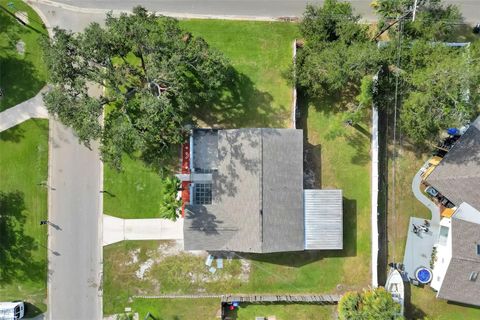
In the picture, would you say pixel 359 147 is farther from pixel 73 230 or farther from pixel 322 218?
pixel 73 230

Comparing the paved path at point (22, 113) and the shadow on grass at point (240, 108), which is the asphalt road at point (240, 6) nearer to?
the shadow on grass at point (240, 108)

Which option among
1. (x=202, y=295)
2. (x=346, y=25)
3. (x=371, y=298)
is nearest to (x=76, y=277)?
(x=202, y=295)

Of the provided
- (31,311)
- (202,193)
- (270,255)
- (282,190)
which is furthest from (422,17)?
(31,311)

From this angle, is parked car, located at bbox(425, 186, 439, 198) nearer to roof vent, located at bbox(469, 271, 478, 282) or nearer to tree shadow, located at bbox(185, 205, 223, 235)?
roof vent, located at bbox(469, 271, 478, 282)

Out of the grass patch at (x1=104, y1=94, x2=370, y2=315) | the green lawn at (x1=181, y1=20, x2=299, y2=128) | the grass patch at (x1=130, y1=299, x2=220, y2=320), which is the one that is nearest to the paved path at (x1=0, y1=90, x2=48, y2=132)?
the grass patch at (x1=104, y1=94, x2=370, y2=315)

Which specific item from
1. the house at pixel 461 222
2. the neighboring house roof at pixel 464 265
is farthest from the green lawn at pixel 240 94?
the neighboring house roof at pixel 464 265
